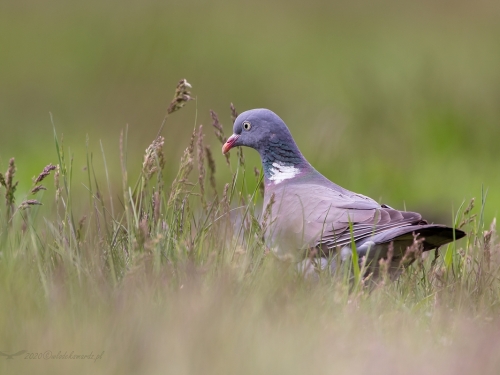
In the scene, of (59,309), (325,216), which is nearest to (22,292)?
(59,309)

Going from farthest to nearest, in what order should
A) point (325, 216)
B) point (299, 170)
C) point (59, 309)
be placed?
point (299, 170)
point (325, 216)
point (59, 309)

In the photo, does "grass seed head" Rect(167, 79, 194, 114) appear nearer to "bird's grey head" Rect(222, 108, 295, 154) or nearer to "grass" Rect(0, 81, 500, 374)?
"grass" Rect(0, 81, 500, 374)

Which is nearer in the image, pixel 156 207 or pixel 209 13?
pixel 156 207

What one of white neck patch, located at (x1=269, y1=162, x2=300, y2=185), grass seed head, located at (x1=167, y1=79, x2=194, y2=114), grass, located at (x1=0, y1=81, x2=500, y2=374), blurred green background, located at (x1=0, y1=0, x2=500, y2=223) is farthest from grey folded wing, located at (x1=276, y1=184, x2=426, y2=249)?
blurred green background, located at (x1=0, y1=0, x2=500, y2=223)

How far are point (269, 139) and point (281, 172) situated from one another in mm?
207

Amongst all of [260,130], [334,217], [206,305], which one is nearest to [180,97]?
[334,217]

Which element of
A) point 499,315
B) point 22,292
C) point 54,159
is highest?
point 22,292

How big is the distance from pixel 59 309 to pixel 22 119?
9.81 meters

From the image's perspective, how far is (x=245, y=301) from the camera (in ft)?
10.6

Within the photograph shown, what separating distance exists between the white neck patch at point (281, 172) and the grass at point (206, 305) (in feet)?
3.18

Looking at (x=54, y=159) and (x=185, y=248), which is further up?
(x=185, y=248)

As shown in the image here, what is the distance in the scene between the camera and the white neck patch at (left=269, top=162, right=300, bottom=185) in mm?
5332

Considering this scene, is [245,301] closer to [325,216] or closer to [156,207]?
[156,207]

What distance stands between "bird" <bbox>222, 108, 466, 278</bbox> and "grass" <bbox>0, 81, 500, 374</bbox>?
15 centimetres
